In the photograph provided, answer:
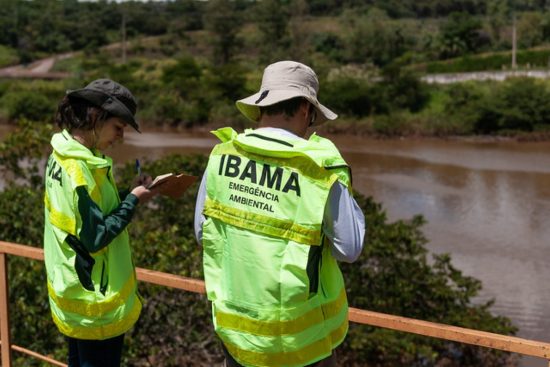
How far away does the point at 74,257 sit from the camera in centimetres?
221

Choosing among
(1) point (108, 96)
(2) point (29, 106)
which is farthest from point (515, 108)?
(1) point (108, 96)

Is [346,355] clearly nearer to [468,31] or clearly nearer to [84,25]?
[468,31]

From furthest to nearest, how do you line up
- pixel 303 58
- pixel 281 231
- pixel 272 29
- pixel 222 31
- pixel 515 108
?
pixel 222 31
pixel 272 29
pixel 303 58
pixel 515 108
pixel 281 231

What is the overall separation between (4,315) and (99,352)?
103 cm

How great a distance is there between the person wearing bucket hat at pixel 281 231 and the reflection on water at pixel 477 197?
25.3 ft

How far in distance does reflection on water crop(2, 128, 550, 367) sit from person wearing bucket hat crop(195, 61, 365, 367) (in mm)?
7697

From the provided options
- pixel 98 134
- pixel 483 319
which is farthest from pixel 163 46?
pixel 98 134

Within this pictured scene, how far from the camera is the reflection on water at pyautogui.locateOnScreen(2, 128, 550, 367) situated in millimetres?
12391

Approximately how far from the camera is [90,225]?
213cm

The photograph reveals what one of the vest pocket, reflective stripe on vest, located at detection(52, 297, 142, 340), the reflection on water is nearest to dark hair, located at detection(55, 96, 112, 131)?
the vest pocket

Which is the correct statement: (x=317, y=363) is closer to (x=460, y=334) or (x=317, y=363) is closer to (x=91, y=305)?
(x=460, y=334)

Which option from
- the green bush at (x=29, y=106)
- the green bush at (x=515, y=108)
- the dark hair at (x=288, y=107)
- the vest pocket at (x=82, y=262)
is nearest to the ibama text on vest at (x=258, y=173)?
the dark hair at (x=288, y=107)

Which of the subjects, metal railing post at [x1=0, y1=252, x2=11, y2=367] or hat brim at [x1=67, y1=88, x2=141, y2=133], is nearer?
hat brim at [x1=67, y1=88, x2=141, y2=133]

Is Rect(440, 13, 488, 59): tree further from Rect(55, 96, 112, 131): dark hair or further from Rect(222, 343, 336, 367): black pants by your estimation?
Rect(222, 343, 336, 367): black pants
